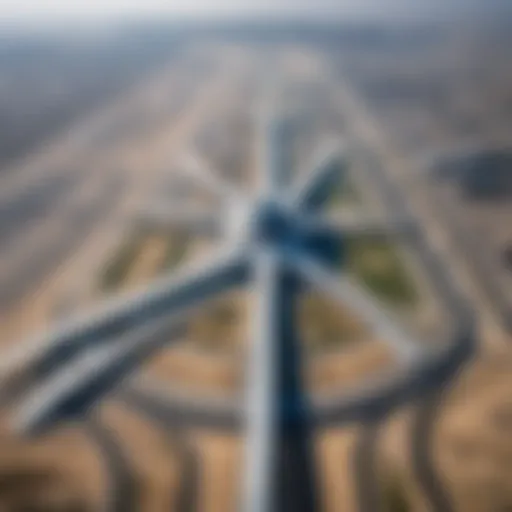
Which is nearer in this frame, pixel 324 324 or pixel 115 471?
pixel 115 471

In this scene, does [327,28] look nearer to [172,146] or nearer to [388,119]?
[388,119]

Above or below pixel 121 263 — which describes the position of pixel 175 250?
above

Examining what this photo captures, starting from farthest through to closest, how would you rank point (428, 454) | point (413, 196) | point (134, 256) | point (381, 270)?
point (413, 196) < point (134, 256) < point (381, 270) < point (428, 454)

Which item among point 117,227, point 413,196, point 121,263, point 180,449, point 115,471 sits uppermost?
point 413,196

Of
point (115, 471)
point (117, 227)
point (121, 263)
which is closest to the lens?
point (115, 471)

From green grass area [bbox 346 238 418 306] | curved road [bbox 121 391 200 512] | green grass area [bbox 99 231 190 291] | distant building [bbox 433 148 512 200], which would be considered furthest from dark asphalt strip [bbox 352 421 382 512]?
distant building [bbox 433 148 512 200]

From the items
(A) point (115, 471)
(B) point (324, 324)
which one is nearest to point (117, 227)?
(B) point (324, 324)

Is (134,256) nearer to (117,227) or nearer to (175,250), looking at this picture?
(175,250)
